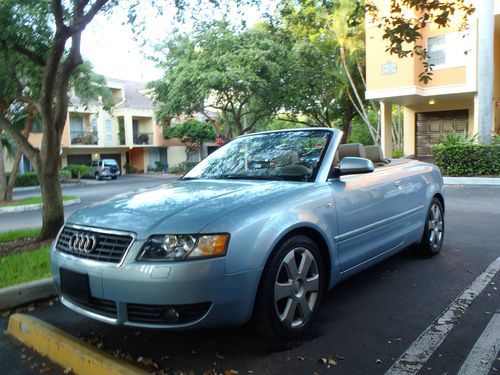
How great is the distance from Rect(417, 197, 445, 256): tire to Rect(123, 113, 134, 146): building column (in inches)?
1556

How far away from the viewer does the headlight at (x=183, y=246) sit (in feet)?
9.13

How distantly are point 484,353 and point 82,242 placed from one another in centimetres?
279

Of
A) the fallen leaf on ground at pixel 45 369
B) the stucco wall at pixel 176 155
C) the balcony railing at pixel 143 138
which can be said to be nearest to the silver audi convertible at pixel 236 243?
the fallen leaf on ground at pixel 45 369

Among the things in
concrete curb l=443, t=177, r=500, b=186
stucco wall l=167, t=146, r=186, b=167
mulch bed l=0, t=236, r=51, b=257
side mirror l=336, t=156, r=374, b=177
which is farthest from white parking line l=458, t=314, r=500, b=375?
stucco wall l=167, t=146, r=186, b=167

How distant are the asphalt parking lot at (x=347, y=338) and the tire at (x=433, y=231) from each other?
0.62 meters

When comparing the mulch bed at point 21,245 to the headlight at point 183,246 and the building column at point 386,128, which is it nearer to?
the headlight at point 183,246

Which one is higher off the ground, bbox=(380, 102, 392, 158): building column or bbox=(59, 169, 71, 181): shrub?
bbox=(380, 102, 392, 158): building column

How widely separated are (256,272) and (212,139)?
1608 inches

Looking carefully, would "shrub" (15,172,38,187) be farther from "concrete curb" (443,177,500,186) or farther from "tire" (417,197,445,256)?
"tire" (417,197,445,256)

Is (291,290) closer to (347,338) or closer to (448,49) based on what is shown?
(347,338)

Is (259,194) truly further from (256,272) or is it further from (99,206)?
(99,206)

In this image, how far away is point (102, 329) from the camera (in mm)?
3629

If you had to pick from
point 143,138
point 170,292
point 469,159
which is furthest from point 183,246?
point 143,138

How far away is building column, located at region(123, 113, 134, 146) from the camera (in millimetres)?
42250
